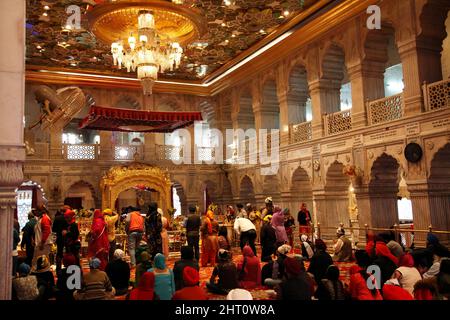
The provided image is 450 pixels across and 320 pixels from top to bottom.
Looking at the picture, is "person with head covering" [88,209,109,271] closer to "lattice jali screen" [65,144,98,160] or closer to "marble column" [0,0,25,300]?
"marble column" [0,0,25,300]

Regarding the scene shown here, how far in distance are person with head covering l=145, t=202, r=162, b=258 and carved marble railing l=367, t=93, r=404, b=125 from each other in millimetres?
6323

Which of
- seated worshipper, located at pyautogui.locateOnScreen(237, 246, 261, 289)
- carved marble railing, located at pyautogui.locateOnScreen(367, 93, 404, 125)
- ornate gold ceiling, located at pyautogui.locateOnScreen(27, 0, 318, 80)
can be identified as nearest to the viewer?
seated worshipper, located at pyautogui.locateOnScreen(237, 246, 261, 289)

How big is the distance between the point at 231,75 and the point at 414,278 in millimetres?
13300

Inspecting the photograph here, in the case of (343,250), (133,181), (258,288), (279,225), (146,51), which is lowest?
(258,288)

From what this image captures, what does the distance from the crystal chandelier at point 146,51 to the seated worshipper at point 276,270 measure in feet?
18.5

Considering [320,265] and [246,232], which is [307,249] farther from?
[320,265]

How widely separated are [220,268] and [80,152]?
494 inches

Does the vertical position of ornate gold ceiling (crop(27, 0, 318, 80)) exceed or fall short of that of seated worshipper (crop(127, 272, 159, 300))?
it exceeds it

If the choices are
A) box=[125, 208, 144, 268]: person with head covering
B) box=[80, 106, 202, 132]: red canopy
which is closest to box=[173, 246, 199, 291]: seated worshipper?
box=[125, 208, 144, 268]: person with head covering

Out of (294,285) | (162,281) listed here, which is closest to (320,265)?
(294,285)

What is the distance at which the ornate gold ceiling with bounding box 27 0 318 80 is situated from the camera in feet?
35.5

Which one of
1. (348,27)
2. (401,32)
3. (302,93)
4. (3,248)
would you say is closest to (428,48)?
(401,32)

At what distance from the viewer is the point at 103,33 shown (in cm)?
1049

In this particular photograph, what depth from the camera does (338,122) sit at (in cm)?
1211
